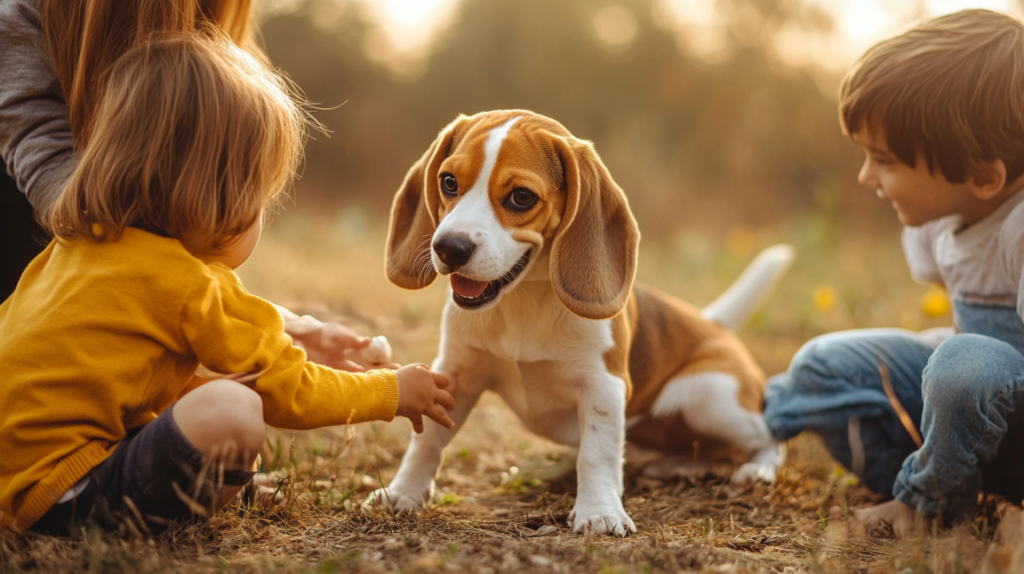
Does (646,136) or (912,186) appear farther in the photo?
(646,136)

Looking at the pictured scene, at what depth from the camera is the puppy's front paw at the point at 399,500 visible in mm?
2420

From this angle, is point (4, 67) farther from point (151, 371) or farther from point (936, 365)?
point (936, 365)

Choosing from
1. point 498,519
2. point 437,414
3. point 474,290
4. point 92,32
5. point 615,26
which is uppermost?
point 615,26

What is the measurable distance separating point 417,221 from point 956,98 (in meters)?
1.78

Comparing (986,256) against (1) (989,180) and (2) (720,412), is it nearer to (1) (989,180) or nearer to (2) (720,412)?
(1) (989,180)

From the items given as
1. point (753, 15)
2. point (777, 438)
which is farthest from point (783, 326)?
point (753, 15)

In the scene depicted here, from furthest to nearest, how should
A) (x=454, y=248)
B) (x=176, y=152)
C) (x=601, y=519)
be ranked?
1. (x=601, y=519)
2. (x=454, y=248)
3. (x=176, y=152)

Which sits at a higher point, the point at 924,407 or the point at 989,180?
the point at 989,180

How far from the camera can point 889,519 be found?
2.61 meters

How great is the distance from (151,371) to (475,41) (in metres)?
11.2

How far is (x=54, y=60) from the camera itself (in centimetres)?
250

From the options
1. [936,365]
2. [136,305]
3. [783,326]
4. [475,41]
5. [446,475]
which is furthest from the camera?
[475,41]

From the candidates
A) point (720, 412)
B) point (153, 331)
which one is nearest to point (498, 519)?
point (720, 412)

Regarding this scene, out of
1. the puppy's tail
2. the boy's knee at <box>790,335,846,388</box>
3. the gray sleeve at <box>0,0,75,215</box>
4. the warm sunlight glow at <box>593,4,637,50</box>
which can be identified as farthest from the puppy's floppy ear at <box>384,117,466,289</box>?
the warm sunlight glow at <box>593,4,637,50</box>
